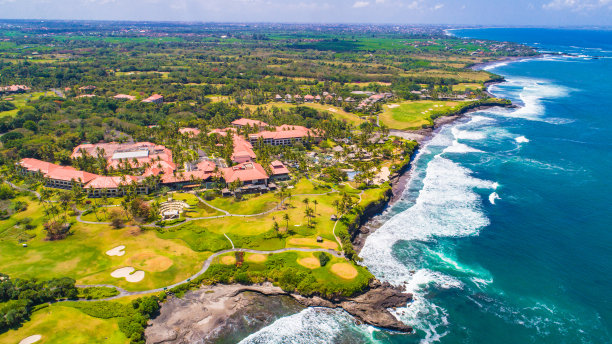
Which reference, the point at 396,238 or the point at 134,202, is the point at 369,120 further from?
the point at 134,202

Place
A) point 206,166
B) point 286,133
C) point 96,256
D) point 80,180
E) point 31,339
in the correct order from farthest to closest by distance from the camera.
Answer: point 286,133 → point 206,166 → point 80,180 → point 96,256 → point 31,339

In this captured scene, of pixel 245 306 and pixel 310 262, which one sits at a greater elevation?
pixel 310 262

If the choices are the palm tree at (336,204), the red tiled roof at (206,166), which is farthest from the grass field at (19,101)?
the palm tree at (336,204)

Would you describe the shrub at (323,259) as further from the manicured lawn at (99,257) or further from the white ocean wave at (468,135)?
the white ocean wave at (468,135)

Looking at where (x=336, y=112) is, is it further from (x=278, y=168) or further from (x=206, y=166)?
(x=206, y=166)

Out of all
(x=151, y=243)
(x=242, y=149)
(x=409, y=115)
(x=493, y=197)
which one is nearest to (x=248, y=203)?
(x=151, y=243)

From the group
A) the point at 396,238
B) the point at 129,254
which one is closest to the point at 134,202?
the point at 129,254

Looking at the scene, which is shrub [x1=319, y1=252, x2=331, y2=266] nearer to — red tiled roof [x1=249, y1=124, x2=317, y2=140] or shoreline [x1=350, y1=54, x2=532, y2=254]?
shoreline [x1=350, y1=54, x2=532, y2=254]
